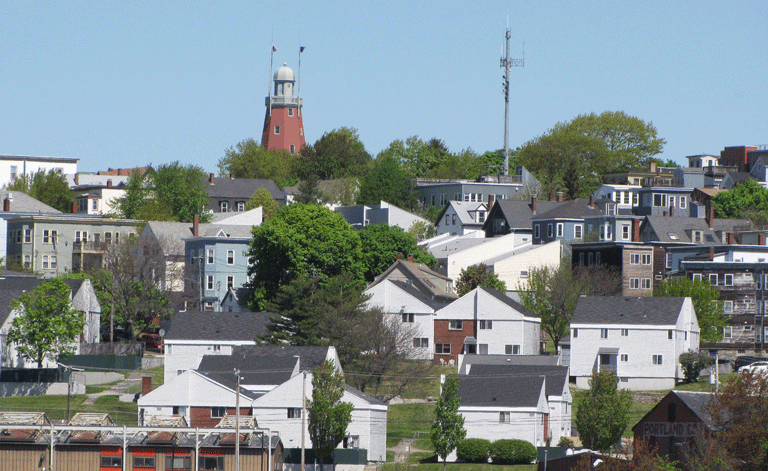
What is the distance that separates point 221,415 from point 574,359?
28092mm

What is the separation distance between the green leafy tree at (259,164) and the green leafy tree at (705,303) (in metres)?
76.8

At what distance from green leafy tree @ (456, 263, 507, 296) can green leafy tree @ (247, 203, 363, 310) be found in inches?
347

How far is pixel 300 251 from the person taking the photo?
4087 inches

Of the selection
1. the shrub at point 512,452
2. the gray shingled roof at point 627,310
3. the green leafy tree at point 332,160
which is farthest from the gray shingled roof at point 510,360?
the green leafy tree at point 332,160

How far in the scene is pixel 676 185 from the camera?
145 metres

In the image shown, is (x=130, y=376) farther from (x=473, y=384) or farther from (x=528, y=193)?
(x=528, y=193)

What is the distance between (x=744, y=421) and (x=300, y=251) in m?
48.2

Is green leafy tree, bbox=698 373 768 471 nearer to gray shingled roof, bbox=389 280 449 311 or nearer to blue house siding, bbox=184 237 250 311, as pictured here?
gray shingled roof, bbox=389 280 449 311

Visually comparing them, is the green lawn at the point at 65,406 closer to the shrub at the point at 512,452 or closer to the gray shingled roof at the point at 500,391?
the gray shingled roof at the point at 500,391

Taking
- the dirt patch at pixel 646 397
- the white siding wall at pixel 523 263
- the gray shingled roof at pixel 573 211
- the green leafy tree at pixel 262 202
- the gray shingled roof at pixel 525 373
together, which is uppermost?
the green leafy tree at pixel 262 202

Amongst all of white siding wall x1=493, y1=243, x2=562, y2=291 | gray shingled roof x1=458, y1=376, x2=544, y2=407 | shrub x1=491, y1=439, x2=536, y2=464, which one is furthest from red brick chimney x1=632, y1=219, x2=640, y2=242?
shrub x1=491, y1=439, x2=536, y2=464

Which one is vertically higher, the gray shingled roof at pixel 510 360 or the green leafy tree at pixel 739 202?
the green leafy tree at pixel 739 202

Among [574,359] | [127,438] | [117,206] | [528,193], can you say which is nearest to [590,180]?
[528,193]

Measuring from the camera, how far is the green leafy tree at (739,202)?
14550 cm
